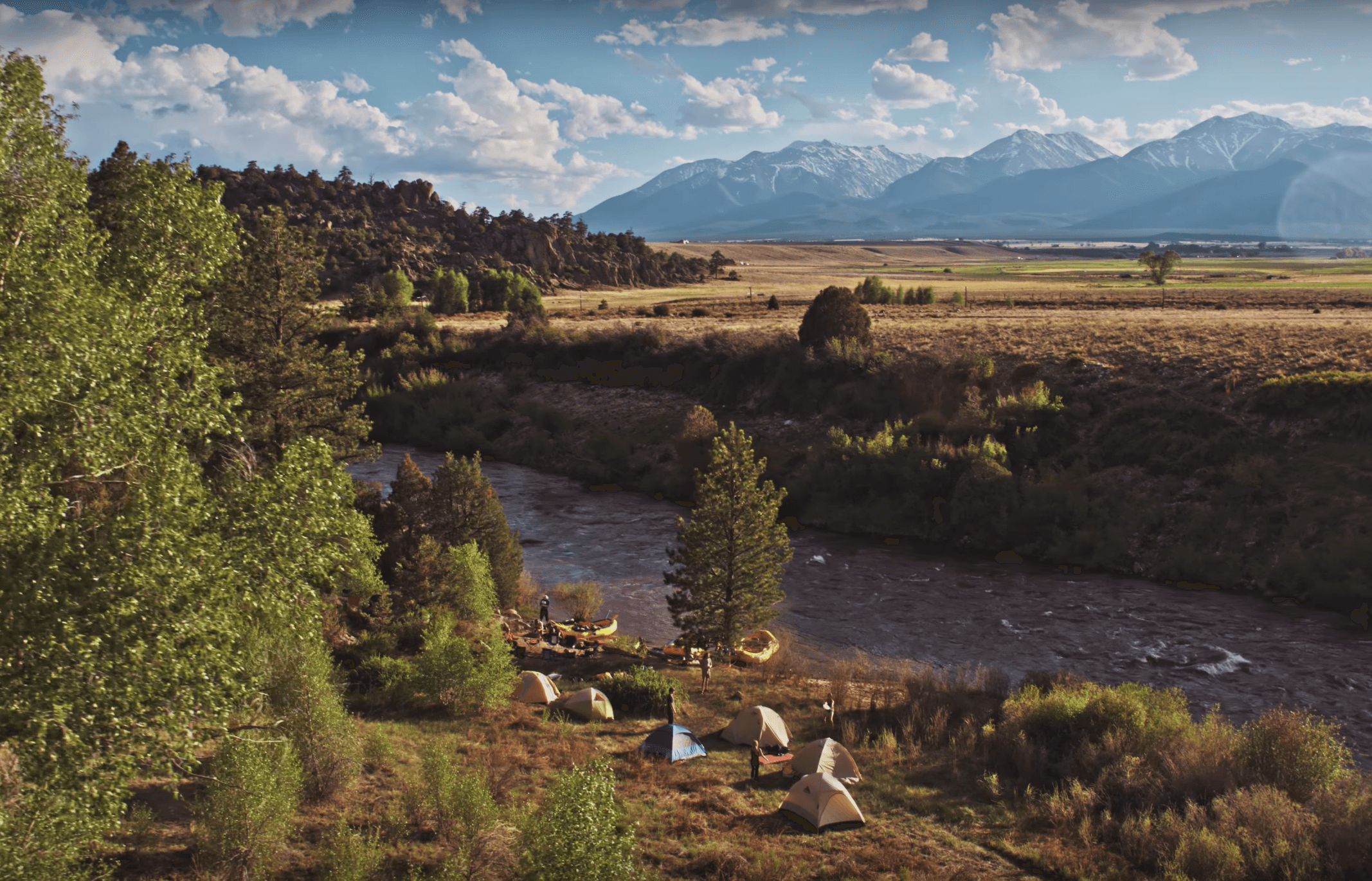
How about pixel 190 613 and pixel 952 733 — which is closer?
pixel 190 613

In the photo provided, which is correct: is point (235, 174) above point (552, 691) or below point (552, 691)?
above

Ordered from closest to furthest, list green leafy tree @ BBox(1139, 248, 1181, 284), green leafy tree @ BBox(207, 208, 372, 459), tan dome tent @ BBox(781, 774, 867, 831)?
1. tan dome tent @ BBox(781, 774, 867, 831)
2. green leafy tree @ BBox(207, 208, 372, 459)
3. green leafy tree @ BBox(1139, 248, 1181, 284)

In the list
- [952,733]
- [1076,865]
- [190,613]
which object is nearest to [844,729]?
[952,733]

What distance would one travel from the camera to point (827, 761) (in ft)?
74.9

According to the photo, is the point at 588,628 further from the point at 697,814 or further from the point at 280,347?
the point at 280,347

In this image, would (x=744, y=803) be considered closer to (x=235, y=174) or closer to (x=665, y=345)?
(x=665, y=345)

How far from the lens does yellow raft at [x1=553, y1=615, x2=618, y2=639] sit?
34.0m

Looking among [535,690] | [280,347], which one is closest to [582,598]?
[535,690]

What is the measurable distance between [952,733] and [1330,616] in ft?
65.7

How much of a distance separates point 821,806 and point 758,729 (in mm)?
4736

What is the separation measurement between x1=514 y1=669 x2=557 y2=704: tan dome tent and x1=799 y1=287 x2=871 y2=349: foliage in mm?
40587

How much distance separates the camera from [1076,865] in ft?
61.4

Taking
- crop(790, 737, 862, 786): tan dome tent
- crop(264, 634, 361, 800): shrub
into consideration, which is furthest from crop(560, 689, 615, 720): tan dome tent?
crop(264, 634, 361, 800): shrub

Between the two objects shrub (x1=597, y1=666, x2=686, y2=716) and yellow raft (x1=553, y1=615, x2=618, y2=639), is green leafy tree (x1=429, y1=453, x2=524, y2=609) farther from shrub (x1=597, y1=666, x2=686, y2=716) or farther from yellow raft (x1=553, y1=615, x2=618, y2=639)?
shrub (x1=597, y1=666, x2=686, y2=716)
